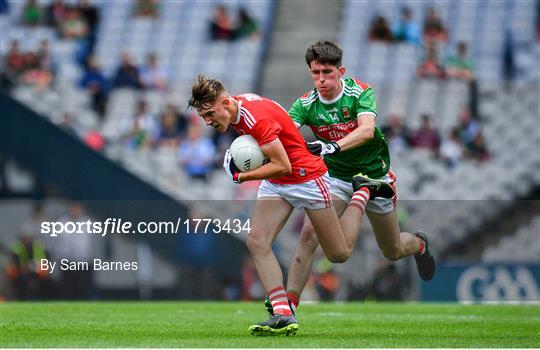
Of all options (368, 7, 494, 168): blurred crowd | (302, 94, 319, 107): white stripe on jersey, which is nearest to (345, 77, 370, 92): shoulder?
(302, 94, 319, 107): white stripe on jersey

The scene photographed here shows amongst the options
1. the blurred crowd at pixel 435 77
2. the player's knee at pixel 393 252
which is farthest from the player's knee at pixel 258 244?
the blurred crowd at pixel 435 77

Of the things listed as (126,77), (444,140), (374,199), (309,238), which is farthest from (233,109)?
(126,77)

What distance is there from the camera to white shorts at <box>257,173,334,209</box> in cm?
946

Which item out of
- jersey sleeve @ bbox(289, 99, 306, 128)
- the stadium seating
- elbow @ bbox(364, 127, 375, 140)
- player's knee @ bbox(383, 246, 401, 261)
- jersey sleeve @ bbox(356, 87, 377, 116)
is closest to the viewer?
elbow @ bbox(364, 127, 375, 140)

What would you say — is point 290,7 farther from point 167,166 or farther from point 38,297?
point 38,297

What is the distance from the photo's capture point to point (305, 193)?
945cm

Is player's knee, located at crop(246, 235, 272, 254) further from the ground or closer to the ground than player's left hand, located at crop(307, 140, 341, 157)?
closer to the ground

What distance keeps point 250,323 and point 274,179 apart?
6.89 feet

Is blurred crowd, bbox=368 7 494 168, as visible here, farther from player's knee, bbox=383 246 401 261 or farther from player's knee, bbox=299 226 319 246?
player's knee, bbox=299 226 319 246

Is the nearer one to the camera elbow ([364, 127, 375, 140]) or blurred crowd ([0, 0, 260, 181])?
elbow ([364, 127, 375, 140])

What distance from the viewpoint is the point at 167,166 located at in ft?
68.3

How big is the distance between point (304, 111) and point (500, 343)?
2480mm

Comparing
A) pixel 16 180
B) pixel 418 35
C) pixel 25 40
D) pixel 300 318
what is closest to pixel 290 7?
pixel 418 35
